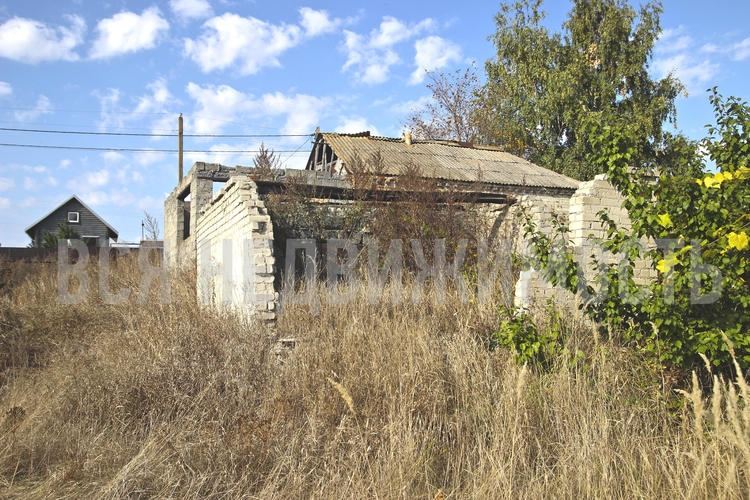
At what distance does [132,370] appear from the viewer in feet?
14.5

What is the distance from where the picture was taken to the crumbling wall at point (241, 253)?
586cm

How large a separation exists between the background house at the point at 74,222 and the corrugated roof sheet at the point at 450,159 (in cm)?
2470

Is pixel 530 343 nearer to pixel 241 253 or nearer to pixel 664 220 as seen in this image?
pixel 664 220

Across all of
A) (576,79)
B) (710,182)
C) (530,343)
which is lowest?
(530,343)

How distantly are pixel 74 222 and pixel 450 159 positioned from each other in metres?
29.1

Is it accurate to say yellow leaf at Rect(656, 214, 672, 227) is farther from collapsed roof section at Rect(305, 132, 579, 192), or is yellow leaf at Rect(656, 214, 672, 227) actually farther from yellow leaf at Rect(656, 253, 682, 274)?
collapsed roof section at Rect(305, 132, 579, 192)

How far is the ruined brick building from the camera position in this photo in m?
6.19

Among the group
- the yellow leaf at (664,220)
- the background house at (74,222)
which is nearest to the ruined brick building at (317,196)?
the yellow leaf at (664,220)

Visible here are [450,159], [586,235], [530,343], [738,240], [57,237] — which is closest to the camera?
[738,240]

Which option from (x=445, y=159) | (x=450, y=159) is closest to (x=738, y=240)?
(x=445, y=159)

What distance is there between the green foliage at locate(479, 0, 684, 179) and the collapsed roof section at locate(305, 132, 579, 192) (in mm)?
3163

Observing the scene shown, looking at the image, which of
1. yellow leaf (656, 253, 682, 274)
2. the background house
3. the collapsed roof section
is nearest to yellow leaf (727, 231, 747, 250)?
yellow leaf (656, 253, 682, 274)

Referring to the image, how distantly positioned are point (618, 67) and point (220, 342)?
63.2ft

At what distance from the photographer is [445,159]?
1620 cm
